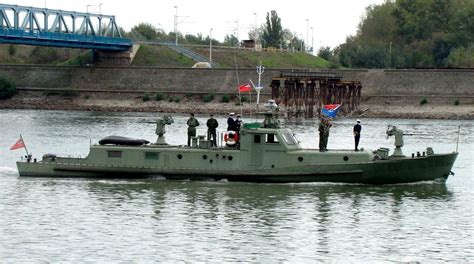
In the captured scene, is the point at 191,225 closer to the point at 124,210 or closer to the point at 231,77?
the point at 124,210

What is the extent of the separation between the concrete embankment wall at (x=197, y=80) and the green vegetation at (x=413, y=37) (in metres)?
20.9

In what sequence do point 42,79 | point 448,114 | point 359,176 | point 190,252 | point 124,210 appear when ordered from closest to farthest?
point 190,252, point 124,210, point 359,176, point 448,114, point 42,79

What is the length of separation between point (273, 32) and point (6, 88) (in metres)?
58.3

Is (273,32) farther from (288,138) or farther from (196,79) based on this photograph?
(288,138)

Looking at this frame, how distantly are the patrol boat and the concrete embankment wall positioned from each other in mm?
67862

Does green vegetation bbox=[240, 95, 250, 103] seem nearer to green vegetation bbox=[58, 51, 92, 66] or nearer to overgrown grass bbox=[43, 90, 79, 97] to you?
overgrown grass bbox=[43, 90, 79, 97]

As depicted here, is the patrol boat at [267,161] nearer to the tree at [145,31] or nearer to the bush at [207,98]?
the bush at [207,98]

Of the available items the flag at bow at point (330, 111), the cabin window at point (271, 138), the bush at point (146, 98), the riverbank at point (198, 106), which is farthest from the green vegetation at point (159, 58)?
Result: the cabin window at point (271, 138)

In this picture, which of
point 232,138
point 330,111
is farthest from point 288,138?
point 330,111

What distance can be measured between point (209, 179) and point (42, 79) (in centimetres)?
8947

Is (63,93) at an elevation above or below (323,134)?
above

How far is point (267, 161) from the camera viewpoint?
4262cm

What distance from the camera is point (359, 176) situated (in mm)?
42531

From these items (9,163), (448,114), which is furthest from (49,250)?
(448,114)
